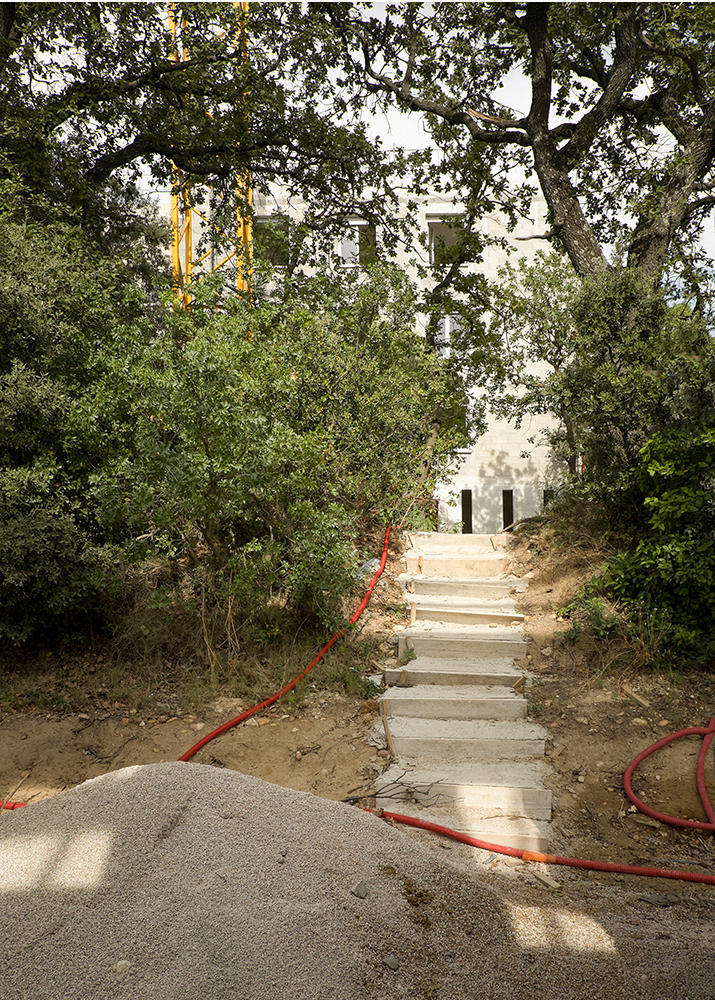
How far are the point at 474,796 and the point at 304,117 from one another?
892 cm

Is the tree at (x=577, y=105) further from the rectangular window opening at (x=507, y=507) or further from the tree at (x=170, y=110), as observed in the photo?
the rectangular window opening at (x=507, y=507)

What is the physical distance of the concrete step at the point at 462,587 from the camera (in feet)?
24.8

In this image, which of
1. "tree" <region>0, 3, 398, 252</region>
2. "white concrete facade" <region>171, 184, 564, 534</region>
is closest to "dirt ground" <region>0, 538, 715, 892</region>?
Result: "tree" <region>0, 3, 398, 252</region>

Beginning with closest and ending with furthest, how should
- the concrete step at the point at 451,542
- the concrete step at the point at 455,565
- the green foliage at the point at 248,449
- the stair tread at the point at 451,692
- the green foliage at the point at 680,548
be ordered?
the green foliage at the point at 248,449 < the stair tread at the point at 451,692 < the green foliage at the point at 680,548 < the concrete step at the point at 455,565 < the concrete step at the point at 451,542

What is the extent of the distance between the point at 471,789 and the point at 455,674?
1417mm

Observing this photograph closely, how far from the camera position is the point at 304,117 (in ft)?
31.2

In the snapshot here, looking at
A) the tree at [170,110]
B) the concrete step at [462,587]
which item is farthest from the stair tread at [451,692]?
the tree at [170,110]

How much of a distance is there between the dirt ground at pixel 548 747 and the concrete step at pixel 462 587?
1708 millimetres

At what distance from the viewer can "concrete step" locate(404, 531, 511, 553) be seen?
345 inches

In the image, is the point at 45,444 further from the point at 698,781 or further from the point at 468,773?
the point at 698,781

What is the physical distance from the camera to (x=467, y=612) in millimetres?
6922

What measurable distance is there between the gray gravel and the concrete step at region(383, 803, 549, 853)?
1.02 feet

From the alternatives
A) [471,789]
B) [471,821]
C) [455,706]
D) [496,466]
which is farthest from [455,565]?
[496,466]

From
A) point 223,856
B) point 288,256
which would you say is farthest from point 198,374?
point 288,256
